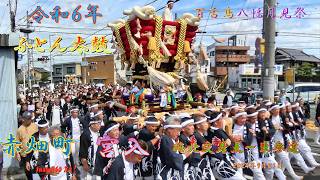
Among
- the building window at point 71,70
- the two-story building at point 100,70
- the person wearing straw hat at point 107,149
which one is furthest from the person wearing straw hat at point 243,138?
the building window at point 71,70

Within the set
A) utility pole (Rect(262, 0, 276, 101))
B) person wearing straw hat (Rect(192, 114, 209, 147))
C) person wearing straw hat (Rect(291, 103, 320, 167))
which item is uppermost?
utility pole (Rect(262, 0, 276, 101))

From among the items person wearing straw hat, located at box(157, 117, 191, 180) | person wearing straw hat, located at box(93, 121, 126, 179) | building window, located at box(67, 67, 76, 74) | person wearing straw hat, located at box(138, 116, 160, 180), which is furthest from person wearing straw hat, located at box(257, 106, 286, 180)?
building window, located at box(67, 67, 76, 74)

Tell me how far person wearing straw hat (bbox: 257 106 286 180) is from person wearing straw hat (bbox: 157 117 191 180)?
6.89 ft

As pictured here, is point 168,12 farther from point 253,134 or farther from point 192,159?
point 192,159

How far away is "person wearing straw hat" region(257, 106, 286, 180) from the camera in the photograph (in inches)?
240

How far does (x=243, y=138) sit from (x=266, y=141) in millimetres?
571

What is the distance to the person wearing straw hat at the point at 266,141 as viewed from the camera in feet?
20.0

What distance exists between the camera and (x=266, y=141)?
619 centimetres

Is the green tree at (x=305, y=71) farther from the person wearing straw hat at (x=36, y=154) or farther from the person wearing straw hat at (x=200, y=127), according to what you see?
the person wearing straw hat at (x=36, y=154)

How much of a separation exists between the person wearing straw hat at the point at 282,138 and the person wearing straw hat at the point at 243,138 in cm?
92

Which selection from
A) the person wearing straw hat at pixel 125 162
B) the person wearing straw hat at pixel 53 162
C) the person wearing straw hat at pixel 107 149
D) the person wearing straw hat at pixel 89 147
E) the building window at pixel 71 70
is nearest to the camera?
the person wearing straw hat at pixel 125 162

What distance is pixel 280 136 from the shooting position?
6.98 metres

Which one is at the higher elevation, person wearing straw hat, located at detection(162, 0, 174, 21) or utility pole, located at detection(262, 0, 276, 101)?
person wearing straw hat, located at detection(162, 0, 174, 21)

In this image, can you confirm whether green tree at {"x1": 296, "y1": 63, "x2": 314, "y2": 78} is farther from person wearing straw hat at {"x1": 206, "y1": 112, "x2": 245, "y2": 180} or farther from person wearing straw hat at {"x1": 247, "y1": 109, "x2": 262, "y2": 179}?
person wearing straw hat at {"x1": 206, "y1": 112, "x2": 245, "y2": 180}
